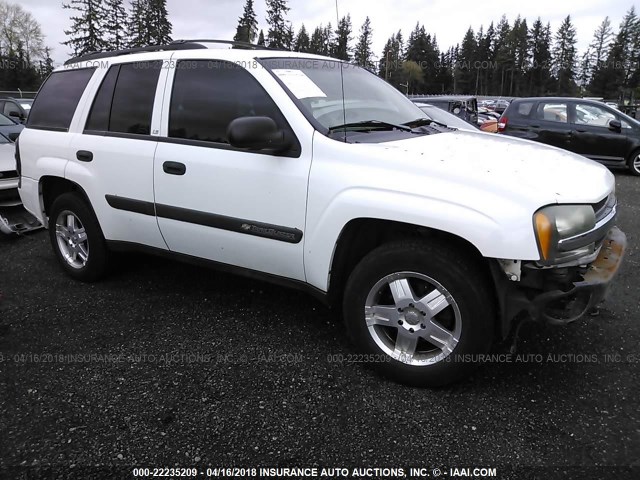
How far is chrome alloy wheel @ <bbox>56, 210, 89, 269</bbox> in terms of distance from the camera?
401 centimetres

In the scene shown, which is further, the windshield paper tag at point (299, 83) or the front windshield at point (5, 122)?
the front windshield at point (5, 122)

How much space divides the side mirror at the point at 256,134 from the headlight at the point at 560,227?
1.39m

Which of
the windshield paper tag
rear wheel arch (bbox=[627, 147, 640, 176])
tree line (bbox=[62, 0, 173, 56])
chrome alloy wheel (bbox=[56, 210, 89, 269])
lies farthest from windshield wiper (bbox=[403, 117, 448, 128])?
tree line (bbox=[62, 0, 173, 56])

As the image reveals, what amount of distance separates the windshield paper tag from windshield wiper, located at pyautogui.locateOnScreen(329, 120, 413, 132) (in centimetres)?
28

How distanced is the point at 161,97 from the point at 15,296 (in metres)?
2.12

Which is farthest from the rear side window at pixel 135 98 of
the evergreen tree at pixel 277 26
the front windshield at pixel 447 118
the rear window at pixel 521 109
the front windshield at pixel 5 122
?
the evergreen tree at pixel 277 26

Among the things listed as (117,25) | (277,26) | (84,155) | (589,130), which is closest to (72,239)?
(84,155)

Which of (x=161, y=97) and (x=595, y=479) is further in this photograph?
(x=161, y=97)

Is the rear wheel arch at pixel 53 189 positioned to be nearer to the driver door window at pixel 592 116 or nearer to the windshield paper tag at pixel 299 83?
the windshield paper tag at pixel 299 83

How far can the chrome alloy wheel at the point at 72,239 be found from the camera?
13.1 ft

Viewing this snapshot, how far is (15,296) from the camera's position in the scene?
391 cm

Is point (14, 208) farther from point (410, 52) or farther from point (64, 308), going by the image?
point (410, 52)

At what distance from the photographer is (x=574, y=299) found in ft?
7.50

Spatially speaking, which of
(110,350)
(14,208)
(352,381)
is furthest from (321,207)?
(14,208)
